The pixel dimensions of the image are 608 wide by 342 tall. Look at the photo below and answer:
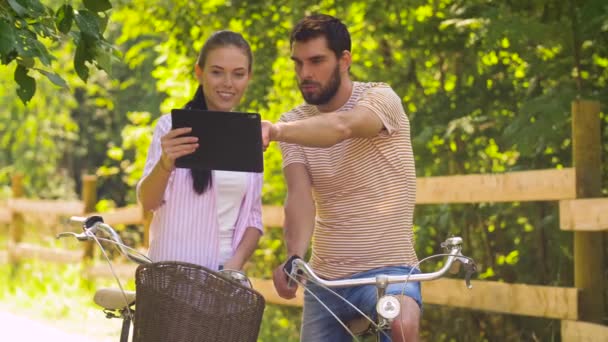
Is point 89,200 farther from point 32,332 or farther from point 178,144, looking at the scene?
point 178,144

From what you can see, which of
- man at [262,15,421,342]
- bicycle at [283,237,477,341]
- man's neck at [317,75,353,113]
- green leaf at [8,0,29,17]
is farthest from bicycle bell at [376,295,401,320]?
green leaf at [8,0,29,17]

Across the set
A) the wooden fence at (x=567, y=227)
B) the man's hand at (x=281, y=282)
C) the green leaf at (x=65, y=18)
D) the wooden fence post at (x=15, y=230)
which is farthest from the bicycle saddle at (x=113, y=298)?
the wooden fence post at (x=15, y=230)

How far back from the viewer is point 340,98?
4.71 metres

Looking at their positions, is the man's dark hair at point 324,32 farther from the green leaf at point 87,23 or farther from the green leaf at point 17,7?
the green leaf at point 17,7

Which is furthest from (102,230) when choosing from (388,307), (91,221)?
(388,307)

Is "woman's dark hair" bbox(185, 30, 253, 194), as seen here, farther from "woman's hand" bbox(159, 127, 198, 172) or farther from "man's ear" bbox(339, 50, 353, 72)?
"woman's hand" bbox(159, 127, 198, 172)

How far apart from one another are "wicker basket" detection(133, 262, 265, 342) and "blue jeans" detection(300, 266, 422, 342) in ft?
2.69

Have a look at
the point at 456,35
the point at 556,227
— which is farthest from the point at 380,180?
the point at 456,35

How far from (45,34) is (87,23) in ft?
0.87

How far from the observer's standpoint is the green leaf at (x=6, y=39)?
455cm

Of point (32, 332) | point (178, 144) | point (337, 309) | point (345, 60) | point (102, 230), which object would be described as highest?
point (345, 60)

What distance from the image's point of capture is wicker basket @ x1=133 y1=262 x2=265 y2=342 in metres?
3.64

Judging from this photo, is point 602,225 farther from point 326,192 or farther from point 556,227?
point 326,192

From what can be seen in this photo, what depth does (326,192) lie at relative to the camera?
189 inches
